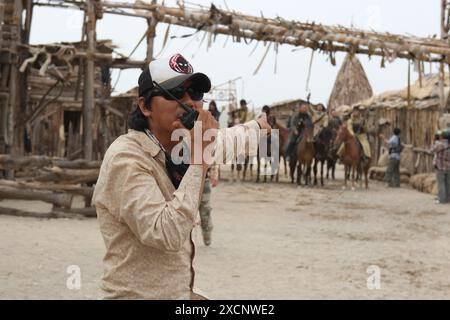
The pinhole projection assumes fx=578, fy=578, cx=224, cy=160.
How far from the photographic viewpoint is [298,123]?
17.5 metres

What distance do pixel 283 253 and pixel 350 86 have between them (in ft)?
91.5

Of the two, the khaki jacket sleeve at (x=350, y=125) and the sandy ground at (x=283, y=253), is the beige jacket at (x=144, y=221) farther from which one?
the khaki jacket sleeve at (x=350, y=125)

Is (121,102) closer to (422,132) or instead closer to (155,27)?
(155,27)

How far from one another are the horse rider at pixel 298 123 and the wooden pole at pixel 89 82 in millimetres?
7242

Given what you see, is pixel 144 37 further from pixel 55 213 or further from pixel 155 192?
pixel 155 192

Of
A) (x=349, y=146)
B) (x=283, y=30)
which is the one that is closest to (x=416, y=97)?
(x=349, y=146)

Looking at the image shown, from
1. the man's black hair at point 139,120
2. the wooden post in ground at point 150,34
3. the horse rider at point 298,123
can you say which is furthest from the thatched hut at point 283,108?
the man's black hair at point 139,120

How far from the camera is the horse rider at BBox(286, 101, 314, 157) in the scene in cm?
1720

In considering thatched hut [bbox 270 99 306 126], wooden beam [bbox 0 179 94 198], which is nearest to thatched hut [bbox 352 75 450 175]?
wooden beam [bbox 0 179 94 198]

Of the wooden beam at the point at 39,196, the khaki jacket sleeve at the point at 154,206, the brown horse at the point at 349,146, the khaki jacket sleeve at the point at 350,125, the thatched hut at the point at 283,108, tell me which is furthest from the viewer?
the thatched hut at the point at 283,108

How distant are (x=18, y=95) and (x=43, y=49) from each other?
2184mm

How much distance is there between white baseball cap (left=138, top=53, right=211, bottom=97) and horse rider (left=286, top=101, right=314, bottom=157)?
15231 mm

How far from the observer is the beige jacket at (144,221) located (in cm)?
179

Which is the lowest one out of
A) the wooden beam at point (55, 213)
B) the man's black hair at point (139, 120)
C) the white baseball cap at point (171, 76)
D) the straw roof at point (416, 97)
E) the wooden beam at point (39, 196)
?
the wooden beam at point (55, 213)
